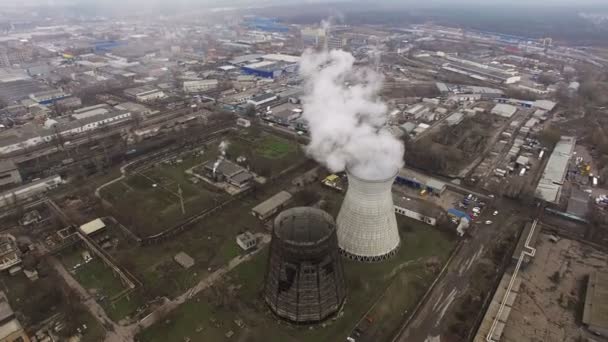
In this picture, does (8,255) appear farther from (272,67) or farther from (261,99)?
(272,67)

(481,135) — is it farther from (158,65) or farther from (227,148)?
(158,65)

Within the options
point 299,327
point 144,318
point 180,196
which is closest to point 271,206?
point 180,196

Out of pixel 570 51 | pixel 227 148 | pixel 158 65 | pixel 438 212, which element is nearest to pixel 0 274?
pixel 227 148

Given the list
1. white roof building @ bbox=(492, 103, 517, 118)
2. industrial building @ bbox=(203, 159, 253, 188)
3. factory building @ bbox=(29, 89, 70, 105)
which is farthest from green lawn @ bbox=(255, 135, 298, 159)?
factory building @ bbox=(29, 89, 70, 105)

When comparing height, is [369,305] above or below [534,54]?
below

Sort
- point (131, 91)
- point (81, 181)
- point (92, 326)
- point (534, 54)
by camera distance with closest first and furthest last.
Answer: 1. point (92, 326)
2. point (81, 181)
3. point (131, 91)
4. point (534, 54)

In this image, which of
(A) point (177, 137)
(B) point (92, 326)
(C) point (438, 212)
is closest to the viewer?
(B) point (92, 326)

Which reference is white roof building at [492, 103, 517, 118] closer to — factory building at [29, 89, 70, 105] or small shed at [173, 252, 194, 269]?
small shed at [173, 252, 194, 269]

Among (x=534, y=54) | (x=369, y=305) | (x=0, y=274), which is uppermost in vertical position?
(x=534, y=54)
